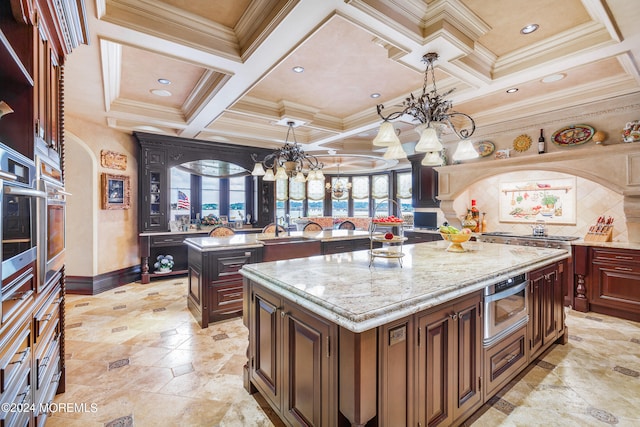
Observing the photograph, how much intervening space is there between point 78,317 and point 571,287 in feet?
20.4

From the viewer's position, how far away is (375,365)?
4.23 feet

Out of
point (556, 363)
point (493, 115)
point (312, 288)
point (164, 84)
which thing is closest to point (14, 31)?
point (312, 288)

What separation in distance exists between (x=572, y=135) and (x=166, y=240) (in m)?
6.46

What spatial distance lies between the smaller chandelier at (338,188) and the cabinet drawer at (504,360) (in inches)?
296

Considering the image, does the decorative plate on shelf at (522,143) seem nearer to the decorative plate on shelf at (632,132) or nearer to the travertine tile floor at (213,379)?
the decorative plate on shelf at (632,132)

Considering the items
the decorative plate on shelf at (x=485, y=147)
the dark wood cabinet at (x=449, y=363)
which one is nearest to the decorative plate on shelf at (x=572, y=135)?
the decorative plate on shelf at (x=485, y=147)

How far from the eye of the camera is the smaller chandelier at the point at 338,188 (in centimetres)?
955

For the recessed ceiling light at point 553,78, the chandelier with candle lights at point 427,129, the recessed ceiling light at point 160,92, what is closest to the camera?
the chandelier with candle lights at point 427,129

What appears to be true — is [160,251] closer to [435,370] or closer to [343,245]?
[343,245]

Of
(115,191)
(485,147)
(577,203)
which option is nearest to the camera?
(577,203)

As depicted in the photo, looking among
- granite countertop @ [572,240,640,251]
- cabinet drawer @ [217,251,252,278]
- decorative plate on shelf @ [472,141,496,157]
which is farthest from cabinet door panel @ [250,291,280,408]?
decorative plate on shelf @ [472,141,496,157]

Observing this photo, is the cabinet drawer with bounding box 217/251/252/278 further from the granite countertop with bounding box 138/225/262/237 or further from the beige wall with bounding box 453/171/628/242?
the beige wall with bounding box 453/171/628/242

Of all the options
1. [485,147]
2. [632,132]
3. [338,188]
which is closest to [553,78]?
[632,132]

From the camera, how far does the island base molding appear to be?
129 centimetres
